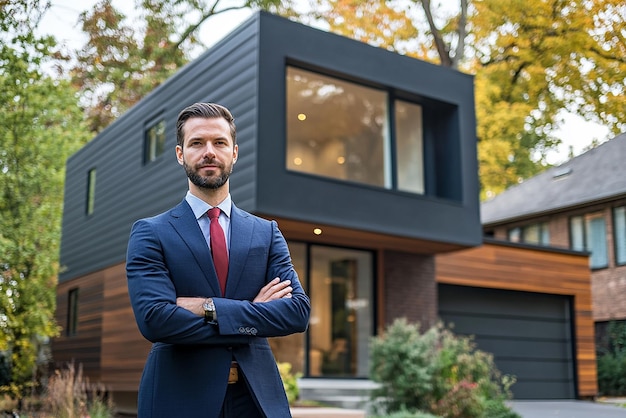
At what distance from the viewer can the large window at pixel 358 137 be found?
38.0ft

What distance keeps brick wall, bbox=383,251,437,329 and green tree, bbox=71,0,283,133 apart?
6.56m

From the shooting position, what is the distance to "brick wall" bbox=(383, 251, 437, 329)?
40.8 feet

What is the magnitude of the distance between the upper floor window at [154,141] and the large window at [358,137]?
7.20 feet

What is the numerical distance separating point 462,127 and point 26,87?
6394 mm

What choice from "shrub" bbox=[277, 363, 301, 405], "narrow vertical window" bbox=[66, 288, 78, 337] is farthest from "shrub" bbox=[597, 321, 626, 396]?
"narrow vertical window" bbox=[66, 288, 78, 337]

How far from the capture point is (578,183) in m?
9.01

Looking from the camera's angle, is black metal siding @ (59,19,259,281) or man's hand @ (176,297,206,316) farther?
black metal siding @ (59,19,259,281)

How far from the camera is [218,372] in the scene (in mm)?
2172

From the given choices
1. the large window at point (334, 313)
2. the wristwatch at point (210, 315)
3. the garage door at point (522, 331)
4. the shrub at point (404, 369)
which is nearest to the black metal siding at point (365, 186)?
the large window at point (334, 313)

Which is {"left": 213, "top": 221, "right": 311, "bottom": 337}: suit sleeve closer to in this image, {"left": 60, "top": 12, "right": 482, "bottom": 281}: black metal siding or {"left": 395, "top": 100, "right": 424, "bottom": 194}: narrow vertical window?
{"left": 60, "top": 12, "right": 482, "bottom": 281}: black metal siding

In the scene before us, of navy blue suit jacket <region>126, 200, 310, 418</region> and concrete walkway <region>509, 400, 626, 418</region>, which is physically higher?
navy blue suit jacket <region>126, 200, 310, 418</region>

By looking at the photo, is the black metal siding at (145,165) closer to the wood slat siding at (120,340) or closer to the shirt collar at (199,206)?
the wood slat siding at (120,340)

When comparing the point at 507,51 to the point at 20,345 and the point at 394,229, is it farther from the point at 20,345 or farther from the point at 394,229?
the point at 20,345

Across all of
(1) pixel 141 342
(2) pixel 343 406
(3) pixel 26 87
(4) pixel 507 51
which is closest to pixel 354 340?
(2) pixel 343 406
